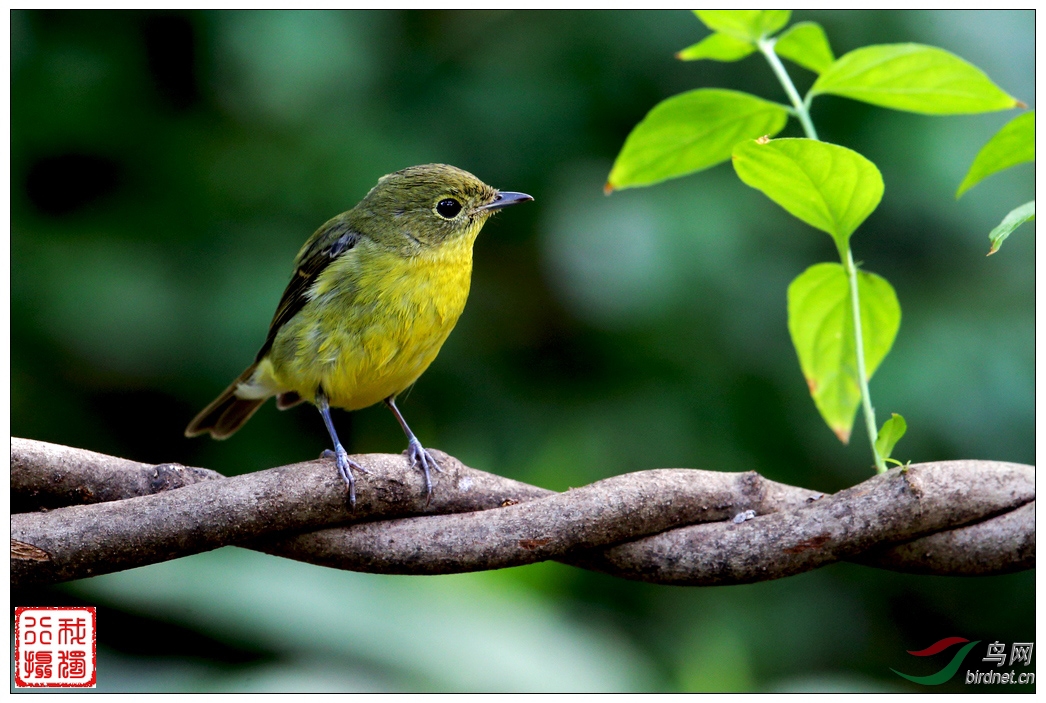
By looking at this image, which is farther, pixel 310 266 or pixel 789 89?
pixel 310 266

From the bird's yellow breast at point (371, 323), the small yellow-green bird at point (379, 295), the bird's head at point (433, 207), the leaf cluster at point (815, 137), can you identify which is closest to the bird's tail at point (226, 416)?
the small yellow-green bird at point (379, 295)

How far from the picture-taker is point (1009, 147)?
6.19 feet

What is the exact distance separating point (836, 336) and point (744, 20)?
80 centimetres

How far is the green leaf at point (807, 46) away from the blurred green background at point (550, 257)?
1317 millimetres

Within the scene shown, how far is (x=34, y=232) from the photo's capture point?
3.74 metres

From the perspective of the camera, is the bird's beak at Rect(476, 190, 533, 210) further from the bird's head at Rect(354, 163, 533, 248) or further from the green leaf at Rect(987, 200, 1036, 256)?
the green leaf at Rect(987, 200, 1036, 256)

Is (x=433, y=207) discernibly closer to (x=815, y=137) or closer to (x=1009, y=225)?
(x=815, y=137)

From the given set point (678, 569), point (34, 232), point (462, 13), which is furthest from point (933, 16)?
point (34, 232)

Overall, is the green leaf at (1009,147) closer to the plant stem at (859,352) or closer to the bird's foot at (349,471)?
the plant stem at (859,352)

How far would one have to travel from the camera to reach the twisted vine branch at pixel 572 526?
176 centimetres

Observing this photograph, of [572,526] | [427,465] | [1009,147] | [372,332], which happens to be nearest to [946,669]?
[572,526]

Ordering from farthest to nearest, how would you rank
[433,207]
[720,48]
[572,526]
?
[433,207], [720,48], [572,526]

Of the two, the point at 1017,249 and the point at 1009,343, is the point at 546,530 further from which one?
the point at 1017,249

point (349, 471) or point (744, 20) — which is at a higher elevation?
point (744, 20)
